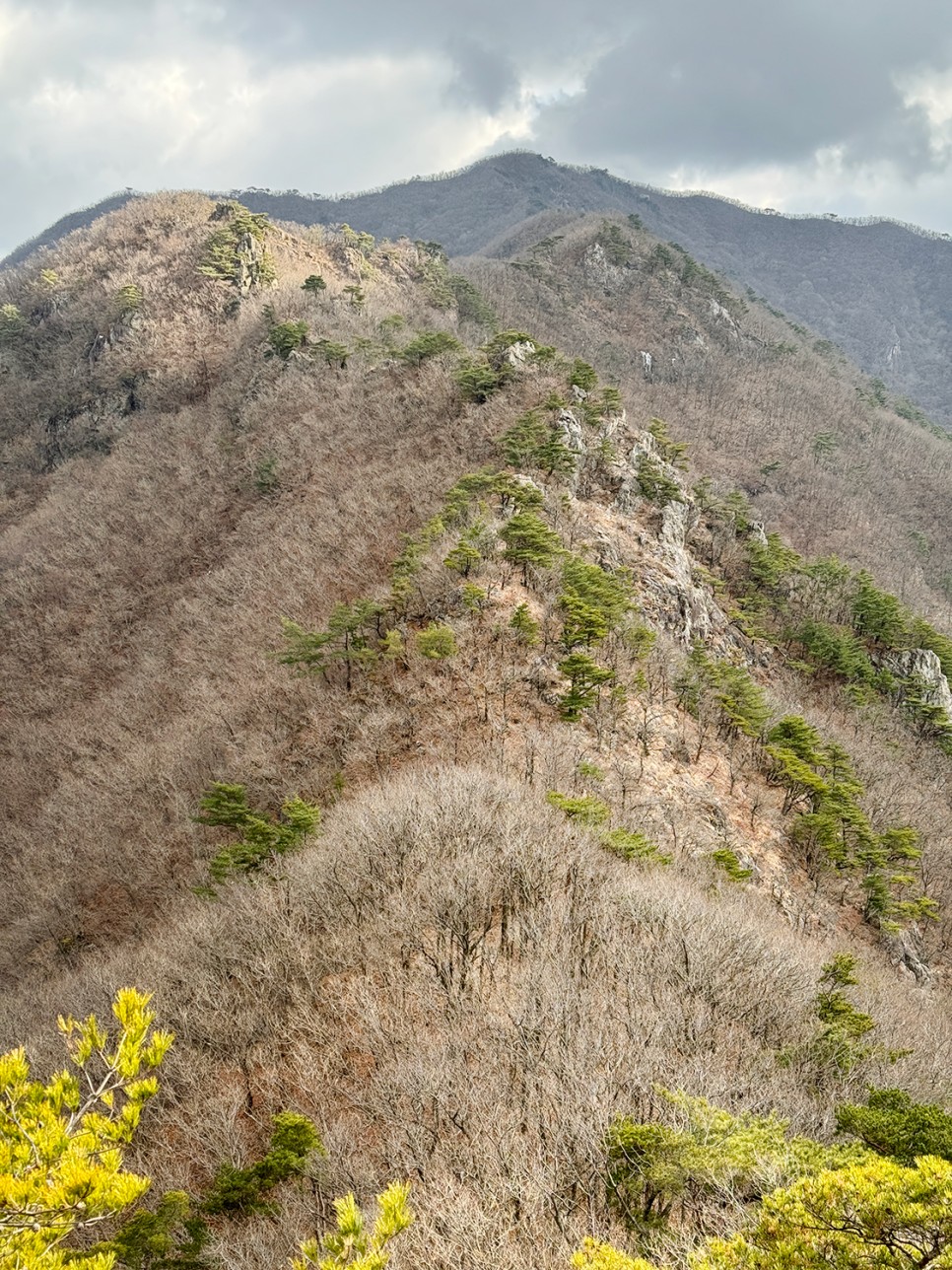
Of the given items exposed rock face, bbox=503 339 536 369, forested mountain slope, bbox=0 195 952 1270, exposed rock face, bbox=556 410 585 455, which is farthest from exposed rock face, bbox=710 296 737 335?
exposed rock face, bbox=556 410 585 455

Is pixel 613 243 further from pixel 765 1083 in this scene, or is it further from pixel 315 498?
pixel 765 1083

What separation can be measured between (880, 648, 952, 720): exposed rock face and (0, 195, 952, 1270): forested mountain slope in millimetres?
199

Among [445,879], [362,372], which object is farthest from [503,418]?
[445,879]

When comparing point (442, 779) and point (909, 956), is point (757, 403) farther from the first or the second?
point (442, 779)

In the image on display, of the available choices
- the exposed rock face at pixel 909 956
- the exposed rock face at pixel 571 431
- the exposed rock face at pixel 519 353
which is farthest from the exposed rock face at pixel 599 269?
the exposed rock face at pixel 909 956

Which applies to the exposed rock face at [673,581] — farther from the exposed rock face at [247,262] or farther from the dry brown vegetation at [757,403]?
the exposed rock face at [247,262]

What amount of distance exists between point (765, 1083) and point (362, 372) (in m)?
55.5

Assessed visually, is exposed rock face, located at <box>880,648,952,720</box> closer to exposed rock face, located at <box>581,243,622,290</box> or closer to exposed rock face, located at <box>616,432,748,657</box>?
exposed rock face, located at <box>616,432,748,657</box>

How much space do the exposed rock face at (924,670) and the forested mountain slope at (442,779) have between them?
0.65 ft

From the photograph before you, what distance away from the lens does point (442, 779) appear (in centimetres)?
1928

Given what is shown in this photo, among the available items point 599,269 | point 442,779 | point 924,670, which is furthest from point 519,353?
point 599,269

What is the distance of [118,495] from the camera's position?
56562 mm

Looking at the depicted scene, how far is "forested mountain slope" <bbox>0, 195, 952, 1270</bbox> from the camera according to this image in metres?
10.6

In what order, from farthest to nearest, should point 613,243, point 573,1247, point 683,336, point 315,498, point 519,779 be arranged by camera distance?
1. point 613,243
2. point 683,336
3. point 315,498
4. point 519,779
5. point 573,1247
